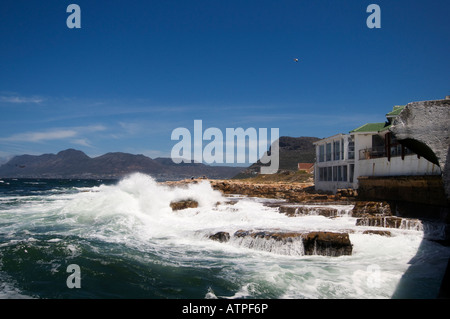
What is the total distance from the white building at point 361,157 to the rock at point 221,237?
34.2ft

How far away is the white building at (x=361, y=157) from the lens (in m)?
19.6

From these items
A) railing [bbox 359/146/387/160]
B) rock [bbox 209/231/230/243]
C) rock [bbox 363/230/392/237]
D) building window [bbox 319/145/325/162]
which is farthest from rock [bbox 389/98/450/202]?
building window [bbox 319/145/325/162]

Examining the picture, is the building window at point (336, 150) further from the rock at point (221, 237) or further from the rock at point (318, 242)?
the rock at point (318, 242)

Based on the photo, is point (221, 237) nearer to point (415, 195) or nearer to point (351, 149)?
point (415, 195)

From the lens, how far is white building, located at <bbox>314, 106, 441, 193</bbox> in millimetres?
19606

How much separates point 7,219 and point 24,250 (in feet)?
34.7

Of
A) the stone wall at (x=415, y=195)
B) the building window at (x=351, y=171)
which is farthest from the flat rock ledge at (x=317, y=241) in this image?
the building window at (x=351, y=171)

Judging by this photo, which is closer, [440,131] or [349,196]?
[440,131]

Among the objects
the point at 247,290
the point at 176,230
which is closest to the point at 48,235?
the point at 176,230

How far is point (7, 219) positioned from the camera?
19578 mm

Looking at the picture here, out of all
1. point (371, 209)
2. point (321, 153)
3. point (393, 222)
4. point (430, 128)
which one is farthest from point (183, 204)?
point (430, 128)

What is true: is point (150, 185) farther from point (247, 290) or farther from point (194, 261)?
point (247, 290)

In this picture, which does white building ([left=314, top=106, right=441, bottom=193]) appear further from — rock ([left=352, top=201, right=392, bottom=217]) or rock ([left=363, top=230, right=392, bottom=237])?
rock ([left=363, top=230, right=392, bottom=237])

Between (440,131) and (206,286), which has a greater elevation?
(440,131)
